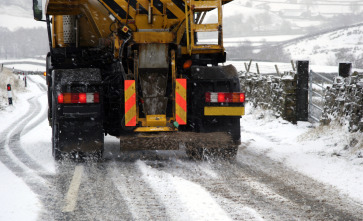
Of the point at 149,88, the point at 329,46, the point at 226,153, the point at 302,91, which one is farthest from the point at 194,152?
the point at 329,46

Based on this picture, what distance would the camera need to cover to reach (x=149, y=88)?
22.5 feet

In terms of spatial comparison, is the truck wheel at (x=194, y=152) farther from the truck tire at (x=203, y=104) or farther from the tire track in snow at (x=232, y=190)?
the tire track in snow at (x=232, y=190)

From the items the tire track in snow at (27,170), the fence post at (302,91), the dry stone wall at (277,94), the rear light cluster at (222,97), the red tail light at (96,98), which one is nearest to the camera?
the tire track in snow at (27,170)

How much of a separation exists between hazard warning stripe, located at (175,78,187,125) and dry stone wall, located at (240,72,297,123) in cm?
527

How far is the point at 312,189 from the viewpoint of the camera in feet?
17.1

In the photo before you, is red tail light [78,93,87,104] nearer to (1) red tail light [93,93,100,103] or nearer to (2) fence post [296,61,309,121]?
(1) red tail light [93,93,100,103]

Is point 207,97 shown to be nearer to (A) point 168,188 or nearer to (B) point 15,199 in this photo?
(A) point 168,188

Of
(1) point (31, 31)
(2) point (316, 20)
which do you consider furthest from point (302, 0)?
(1) point (31, 31)

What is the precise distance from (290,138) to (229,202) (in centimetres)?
517

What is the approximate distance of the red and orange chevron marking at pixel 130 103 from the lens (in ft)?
21.8

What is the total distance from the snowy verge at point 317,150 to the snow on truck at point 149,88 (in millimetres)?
1200

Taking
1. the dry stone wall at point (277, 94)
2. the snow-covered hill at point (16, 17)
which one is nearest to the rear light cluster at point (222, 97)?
the dry stone wall at point (277, 94)

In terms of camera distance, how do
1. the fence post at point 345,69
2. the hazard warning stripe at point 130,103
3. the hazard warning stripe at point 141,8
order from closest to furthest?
1. the hazard warning stripe at point 130,103
2. the hazard warning stripe at point 141,8
3. the fence post at point 345,69

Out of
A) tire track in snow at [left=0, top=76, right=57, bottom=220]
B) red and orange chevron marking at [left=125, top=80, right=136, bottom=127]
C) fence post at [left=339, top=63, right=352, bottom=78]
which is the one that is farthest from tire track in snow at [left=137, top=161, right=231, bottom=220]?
fence post at [left=339, top=63, right=352, bottom=78]
